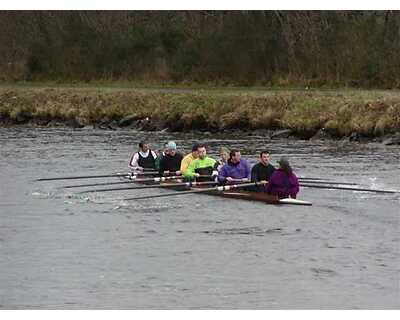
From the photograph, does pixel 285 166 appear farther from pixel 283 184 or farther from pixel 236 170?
pixel 236 170

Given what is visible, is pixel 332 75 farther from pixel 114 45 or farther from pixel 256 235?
pixel 256 235

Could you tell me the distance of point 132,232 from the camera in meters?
17.9

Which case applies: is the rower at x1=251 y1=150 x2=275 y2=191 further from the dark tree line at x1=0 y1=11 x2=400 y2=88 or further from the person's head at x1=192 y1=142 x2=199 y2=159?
the dark tree line at x1=0 y1=11 x2=400 y2=88

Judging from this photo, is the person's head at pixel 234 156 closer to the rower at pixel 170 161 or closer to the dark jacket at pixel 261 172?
the dark jacket at pixel 261 172

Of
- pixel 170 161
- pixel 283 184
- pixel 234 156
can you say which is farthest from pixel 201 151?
pixel 283 184

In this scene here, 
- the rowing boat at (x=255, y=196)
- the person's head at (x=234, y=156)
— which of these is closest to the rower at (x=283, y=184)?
the rowing boat at (x=255, y=196)

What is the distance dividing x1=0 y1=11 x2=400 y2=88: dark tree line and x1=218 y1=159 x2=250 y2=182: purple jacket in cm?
1382

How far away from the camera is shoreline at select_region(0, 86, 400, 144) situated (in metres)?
32.3

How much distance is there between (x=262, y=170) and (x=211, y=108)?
17057 mm

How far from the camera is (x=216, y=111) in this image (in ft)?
121

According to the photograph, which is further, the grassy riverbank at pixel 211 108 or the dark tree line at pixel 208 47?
the dark tree line at pixel 208 47

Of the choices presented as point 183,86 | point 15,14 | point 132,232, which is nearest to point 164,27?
point 183,86

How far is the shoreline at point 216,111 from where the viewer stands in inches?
1273

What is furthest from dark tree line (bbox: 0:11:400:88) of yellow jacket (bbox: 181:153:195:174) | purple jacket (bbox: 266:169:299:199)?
purple jacket (bbox: 266:169:299:199)
